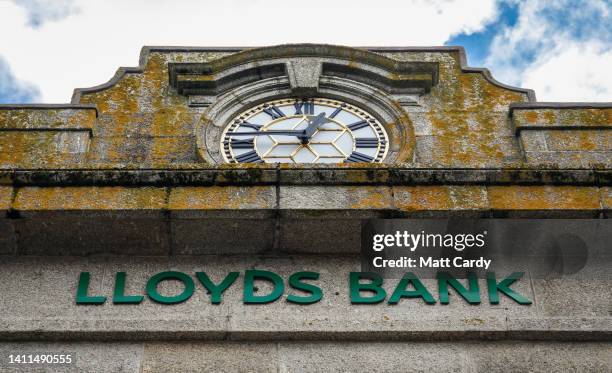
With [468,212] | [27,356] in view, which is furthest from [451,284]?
[27,356]

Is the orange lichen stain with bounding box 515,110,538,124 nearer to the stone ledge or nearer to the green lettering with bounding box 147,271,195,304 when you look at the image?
the stone ledge

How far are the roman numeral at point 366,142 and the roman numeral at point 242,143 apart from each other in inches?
51.3

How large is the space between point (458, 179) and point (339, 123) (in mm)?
2687

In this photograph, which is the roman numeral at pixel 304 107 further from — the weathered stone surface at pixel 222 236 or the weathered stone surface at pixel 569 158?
the weathered stone surface at pixel 222 236

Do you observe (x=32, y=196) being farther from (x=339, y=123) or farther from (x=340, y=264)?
(x=339, y=123)

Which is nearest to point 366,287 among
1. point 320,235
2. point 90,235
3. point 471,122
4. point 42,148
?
point 320,235

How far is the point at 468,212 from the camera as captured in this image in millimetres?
10805

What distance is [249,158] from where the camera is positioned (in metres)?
12.7

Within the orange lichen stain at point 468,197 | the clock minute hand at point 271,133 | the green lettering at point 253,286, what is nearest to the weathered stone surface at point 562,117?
the orange lichen stain at point 468,197

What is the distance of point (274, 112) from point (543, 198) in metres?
4.07

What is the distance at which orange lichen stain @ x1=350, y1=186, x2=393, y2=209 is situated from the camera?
10797 millimetres

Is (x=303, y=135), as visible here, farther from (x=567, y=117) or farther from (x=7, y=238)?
(x=7, y=238)

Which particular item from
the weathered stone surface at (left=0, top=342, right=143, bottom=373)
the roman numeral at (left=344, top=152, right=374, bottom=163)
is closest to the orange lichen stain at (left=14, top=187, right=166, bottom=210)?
the weathered stone surface at (left=0, top=342, right=143, bottom=373)

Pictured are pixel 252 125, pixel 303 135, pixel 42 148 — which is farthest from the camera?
pixel 252 125
